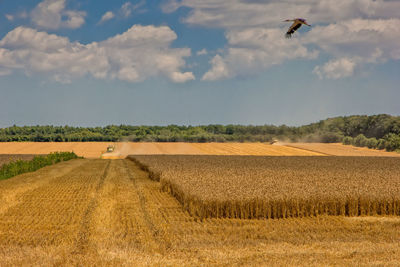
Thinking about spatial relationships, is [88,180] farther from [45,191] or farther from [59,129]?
[59,129]

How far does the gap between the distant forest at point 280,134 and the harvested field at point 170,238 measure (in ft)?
256

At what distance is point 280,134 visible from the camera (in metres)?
134

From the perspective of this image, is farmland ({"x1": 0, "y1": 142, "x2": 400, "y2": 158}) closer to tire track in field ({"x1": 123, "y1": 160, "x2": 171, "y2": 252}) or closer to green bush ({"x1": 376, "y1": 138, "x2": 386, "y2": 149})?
green bush ({"x1": 376, "y1": 138, "x2": 386, "y2": 149})

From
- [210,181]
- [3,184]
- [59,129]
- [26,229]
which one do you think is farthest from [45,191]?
[59,129]

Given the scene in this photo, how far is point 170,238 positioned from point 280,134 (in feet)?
393

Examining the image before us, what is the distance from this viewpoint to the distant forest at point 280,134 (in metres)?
103

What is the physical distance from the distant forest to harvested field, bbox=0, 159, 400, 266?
77948 mm

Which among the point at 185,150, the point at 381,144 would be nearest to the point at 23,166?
the point at 185,150

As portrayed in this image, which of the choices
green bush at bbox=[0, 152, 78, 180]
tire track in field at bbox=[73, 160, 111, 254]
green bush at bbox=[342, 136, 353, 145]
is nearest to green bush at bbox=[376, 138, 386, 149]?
green bush at bbox=[342, 136, 353, 145]

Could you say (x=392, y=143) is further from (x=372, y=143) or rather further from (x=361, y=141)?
(x=361, y=141)

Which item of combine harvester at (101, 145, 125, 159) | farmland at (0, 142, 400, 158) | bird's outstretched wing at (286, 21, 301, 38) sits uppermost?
bird's outstretched wing at (286, 21, 301, 38)

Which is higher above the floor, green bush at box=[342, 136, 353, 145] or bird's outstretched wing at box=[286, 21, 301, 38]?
bird's outstretched wing at box=[286, 21, 301, 38]

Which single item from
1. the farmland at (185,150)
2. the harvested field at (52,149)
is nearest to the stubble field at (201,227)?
the farmland at (185,150)

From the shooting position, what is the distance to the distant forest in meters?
103
